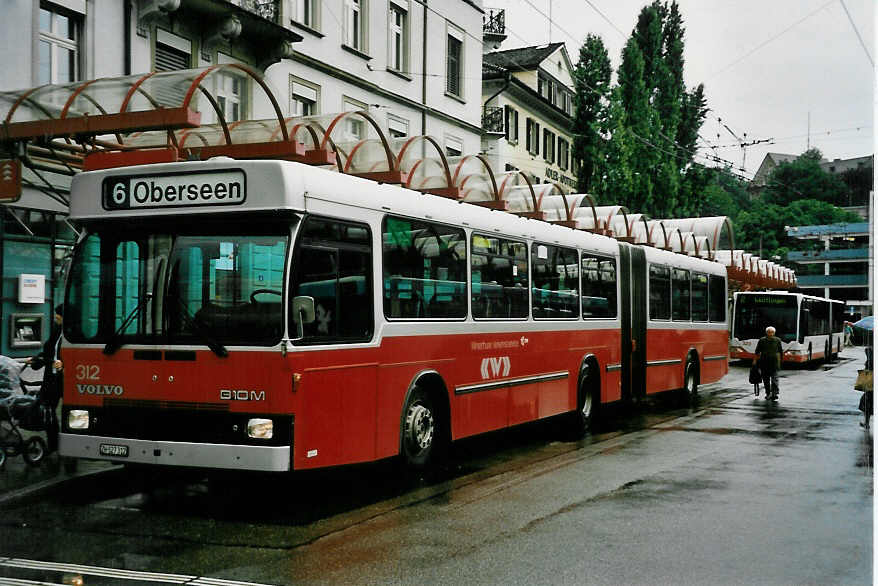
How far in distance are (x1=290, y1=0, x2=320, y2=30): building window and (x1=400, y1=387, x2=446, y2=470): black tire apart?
1083 cm

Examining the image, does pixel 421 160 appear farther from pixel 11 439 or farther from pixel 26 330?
pixel 26 330

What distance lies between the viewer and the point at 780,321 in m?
37.3

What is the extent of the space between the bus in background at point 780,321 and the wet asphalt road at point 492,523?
26.2m

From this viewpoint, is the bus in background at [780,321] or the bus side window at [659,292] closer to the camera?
the bus side window at [659,292]

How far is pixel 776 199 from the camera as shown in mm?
13156

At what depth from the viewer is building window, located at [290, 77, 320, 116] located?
64.0 ft

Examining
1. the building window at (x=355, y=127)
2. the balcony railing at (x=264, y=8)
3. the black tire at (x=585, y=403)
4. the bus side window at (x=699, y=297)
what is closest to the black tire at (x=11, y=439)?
the building window at (x=355, y=127)

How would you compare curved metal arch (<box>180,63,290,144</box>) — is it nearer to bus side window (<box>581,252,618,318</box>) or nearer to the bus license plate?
the bus license plate

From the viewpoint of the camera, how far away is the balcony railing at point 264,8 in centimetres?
1794

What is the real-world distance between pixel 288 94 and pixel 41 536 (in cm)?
1324

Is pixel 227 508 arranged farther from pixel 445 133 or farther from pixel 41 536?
pixel 445 133

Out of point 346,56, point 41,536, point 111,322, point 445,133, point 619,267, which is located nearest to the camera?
point 41,536

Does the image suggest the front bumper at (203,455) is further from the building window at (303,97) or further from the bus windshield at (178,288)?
the building window at (303,97)

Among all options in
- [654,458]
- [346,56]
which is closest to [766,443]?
[654,458]
